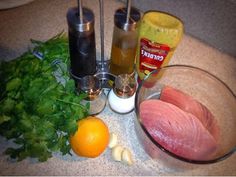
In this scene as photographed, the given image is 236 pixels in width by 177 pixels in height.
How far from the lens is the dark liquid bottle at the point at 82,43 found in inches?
18.8

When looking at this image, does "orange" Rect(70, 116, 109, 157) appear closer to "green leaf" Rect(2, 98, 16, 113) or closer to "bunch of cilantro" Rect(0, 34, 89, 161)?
"bunch of cilantro" Rect(0, 34, 89, 161)

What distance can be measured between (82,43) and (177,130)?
0.31 m

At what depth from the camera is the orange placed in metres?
0.51

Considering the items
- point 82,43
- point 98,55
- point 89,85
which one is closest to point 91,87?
point 89,85

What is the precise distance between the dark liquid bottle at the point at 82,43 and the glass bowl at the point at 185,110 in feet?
0.46

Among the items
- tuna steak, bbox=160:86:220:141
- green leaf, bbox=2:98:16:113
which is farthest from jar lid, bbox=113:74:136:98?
green leaf, bbox=2:98:16:113

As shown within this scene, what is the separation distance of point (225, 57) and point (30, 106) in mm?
636

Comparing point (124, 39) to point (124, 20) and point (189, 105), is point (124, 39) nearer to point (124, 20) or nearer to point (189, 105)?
point (124, 20)

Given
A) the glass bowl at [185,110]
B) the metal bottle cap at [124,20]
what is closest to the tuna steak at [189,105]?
the glass bowl at [185,110]

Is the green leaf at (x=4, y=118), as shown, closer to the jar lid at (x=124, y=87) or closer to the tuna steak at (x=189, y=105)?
the jar lid at (x=124, y=87)

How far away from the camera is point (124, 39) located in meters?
0.56

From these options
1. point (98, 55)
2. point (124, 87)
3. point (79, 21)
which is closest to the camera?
point (79, 21)

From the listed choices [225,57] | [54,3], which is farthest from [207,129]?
[54,3]

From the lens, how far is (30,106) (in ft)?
1.65
